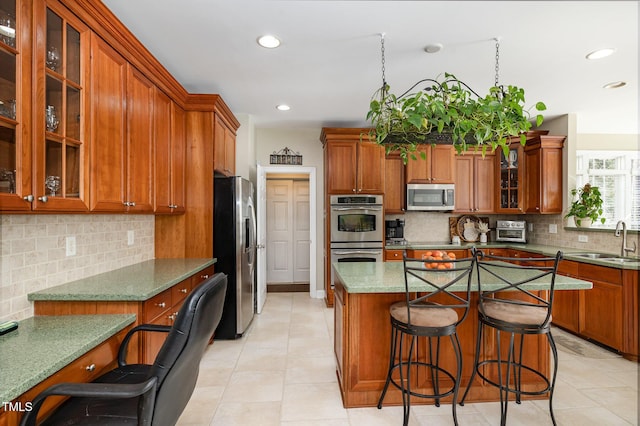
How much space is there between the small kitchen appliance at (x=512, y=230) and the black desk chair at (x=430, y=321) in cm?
304

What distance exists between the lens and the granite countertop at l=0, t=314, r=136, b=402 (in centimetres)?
97

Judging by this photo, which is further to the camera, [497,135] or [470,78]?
[470,78]

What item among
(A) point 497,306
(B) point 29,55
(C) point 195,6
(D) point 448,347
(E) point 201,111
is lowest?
(D) point 448,347

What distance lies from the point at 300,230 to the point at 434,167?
2553 mm

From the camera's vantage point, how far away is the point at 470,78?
3047mm

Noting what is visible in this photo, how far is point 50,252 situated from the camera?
70.2 inches

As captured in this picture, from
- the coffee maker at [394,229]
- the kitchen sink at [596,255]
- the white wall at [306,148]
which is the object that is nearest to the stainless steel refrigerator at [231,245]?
the white wall at [306,148]

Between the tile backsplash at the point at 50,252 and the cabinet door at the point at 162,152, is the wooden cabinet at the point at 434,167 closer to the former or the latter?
the cabinet door at the point at 162,152

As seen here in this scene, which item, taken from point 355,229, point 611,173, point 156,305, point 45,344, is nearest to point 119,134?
point 156,305

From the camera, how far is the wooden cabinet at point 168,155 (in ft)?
8.14

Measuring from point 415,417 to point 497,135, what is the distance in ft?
6.12

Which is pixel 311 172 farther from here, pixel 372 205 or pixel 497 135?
pixel 497 135

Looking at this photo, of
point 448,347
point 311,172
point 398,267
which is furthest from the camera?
point 311,172

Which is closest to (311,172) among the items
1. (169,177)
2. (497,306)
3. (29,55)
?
(169,177)
